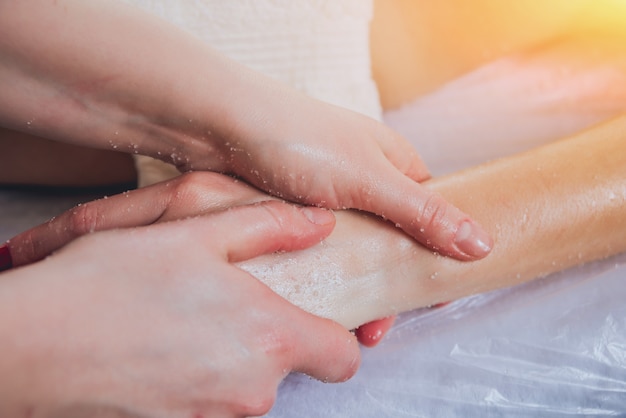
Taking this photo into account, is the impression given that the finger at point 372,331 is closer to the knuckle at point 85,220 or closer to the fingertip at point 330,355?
the fingertip at point 330,355

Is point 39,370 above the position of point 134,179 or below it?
above

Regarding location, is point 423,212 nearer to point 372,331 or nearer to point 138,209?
point 372,331

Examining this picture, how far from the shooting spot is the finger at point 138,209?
2.50 feet

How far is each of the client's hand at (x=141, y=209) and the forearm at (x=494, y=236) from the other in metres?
0.13

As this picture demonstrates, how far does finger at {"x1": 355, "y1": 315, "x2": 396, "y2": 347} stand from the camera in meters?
0.86

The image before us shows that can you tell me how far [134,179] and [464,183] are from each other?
21.3 inches

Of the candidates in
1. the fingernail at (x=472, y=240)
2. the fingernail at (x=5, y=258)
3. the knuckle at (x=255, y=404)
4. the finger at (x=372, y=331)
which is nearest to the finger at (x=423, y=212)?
the fingernail at (x=472, y=240)

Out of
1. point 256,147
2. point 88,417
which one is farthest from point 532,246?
point 88,417

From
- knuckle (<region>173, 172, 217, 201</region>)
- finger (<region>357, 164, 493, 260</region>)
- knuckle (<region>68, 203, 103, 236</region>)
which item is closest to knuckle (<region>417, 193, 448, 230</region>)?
finger (<region>357, 164, 493, 260</region>)

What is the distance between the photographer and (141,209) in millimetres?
776

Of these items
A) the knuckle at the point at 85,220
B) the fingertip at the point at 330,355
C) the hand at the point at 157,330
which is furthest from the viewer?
the knuckle at the point at 85,220

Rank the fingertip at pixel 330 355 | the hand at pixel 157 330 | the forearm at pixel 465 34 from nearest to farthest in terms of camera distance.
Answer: the hand at pixel 157 330, the fingertip at pixel 330 355, the forearm at pixel 465 34

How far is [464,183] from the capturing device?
2.80ft

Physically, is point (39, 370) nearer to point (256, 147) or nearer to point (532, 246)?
point (256, 147)
